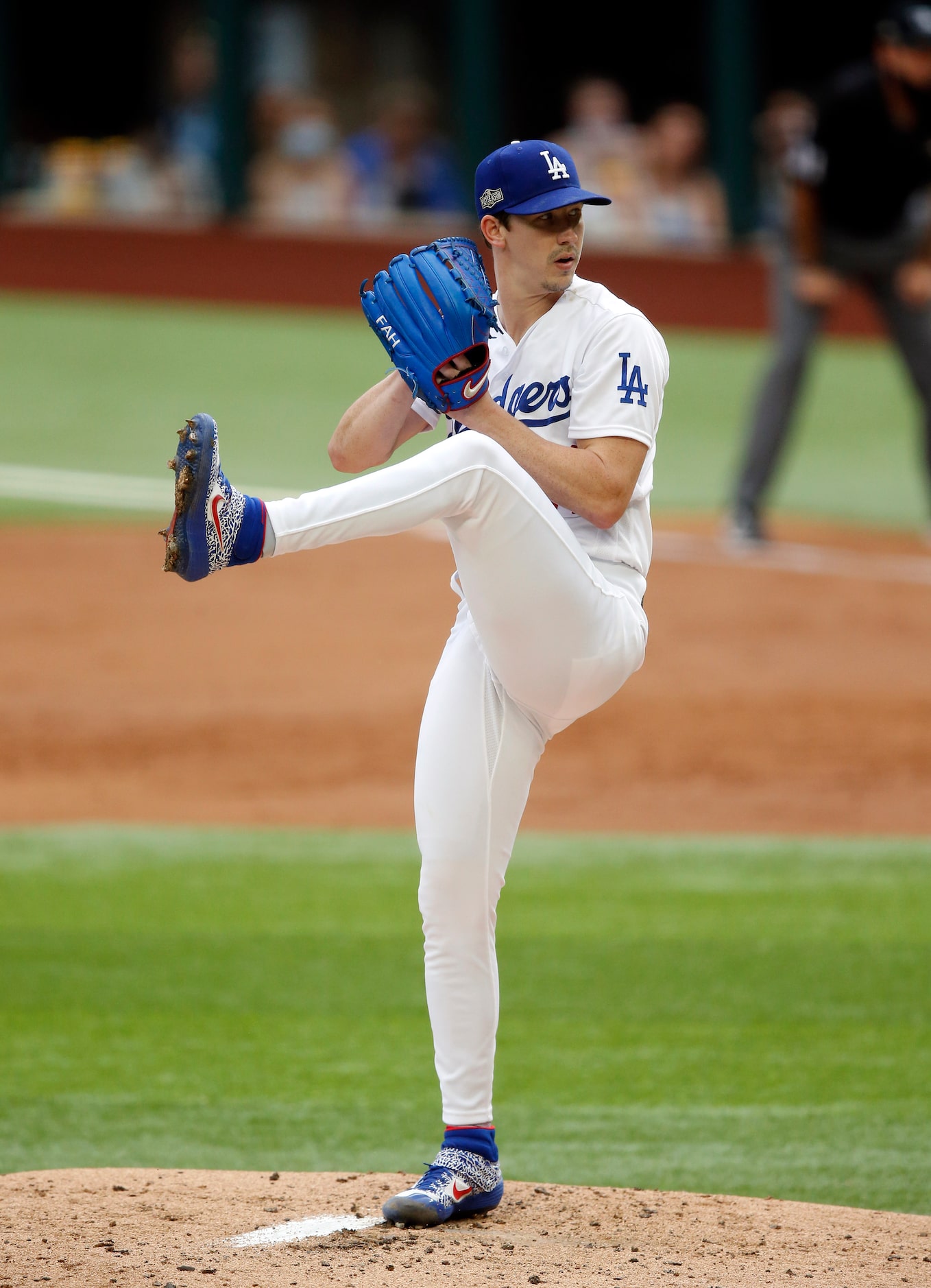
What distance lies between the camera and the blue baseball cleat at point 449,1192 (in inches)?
126

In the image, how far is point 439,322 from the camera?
3.07m

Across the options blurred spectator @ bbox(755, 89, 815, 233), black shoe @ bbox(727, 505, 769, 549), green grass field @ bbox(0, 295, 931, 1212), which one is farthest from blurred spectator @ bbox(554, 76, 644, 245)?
green grass field @ bbox(0, 295, 931, 1212)

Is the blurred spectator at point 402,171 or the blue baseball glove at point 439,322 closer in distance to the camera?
the blue baseball glove at point 439,322

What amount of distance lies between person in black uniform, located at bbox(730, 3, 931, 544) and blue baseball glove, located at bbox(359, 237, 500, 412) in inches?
216

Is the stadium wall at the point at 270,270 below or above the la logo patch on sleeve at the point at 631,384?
above

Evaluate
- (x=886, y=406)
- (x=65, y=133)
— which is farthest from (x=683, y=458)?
(x=65, y=133)

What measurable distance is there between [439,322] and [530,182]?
34 centimetres

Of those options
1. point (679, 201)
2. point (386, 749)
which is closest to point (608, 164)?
point (679, 201)

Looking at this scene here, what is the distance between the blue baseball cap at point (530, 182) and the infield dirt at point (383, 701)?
3669mm

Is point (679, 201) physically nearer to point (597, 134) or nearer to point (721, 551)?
point (597, 134)

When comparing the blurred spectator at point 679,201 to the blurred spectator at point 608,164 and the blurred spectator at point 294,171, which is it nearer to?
the blurred spectator at point 608,164

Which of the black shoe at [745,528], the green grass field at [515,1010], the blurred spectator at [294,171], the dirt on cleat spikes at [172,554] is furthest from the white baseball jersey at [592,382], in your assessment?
the blurred spectator at [294,171]

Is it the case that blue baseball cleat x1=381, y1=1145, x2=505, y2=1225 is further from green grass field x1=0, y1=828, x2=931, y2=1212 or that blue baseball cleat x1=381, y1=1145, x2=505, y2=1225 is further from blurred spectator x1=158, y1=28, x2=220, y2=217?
blurred spectator x1=158, y1=28, x2=220, y2=217

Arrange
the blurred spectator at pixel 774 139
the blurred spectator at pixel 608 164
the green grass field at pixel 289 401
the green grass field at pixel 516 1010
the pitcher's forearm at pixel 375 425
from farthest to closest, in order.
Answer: the blurred spectator at pixel 608 164 < the blurred spectator at pixel 774 139 < the green grass field at pixel 289 401 < the green grass field at pixel 516 1010 < the pitcher's forearm at pixel 375 425
